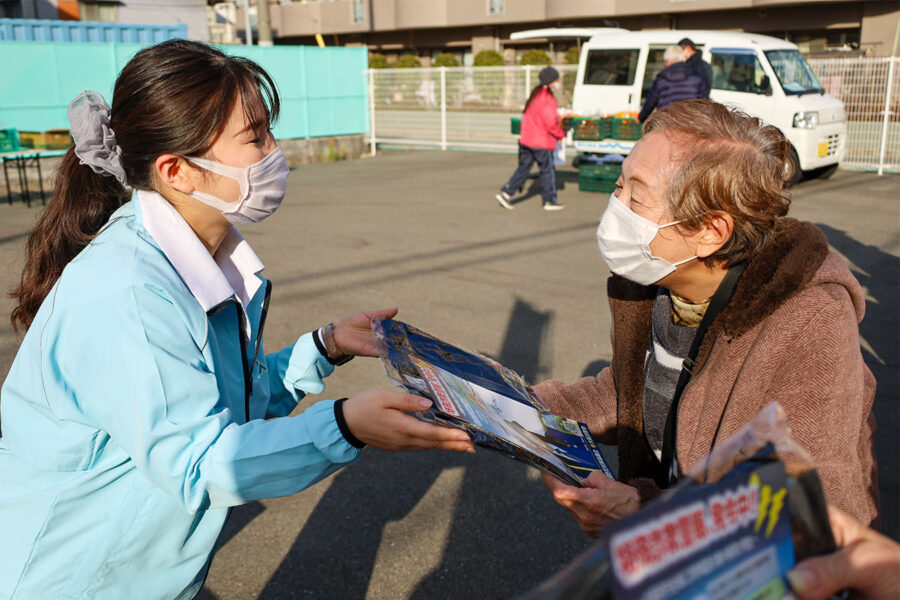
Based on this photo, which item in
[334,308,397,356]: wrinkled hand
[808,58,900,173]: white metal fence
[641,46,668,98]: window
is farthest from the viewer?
[808,58,900,173]: white metal fence

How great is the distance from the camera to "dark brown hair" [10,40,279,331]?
182 centimetres

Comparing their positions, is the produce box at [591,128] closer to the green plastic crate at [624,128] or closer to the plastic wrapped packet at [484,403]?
the green plastic crate at [624,128]

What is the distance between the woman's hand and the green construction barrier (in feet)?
34.7

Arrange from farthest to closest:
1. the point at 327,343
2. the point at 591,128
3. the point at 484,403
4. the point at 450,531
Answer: the point at 591,128 → the point at 450,531 → the point at 327,343 → the point at 484,403

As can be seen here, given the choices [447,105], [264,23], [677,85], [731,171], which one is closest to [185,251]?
[731,171]

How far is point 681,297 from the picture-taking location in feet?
7.47

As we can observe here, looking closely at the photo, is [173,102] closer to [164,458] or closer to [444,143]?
[164,458]

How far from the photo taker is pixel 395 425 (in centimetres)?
154

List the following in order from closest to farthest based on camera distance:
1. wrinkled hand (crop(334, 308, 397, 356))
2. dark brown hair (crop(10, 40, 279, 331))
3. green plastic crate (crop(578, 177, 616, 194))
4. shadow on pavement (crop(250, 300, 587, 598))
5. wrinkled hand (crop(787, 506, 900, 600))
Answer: wrinkled hand (crop(787, 506, 900, 600)) < dark brown hair (crop(10, 40, 279, 331)) < wrinkled hand (crop(334, 308, 397, 356)) < shadow on pavement (crop(250, 300, 587, 598)) < green plastic crate (crop(578, 177, 616, 194))

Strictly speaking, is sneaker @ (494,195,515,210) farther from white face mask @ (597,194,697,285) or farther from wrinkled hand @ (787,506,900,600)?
wrinkled hand @ (787,506,900,600)

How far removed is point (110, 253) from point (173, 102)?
0.40 meters

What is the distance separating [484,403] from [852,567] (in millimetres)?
852

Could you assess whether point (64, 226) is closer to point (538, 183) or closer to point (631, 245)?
point (631, 245)

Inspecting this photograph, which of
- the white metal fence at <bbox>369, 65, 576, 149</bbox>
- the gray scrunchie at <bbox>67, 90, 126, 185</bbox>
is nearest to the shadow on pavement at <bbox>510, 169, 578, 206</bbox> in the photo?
the white metal fence at <bbox>369, 65, 576, 149</bbox>
